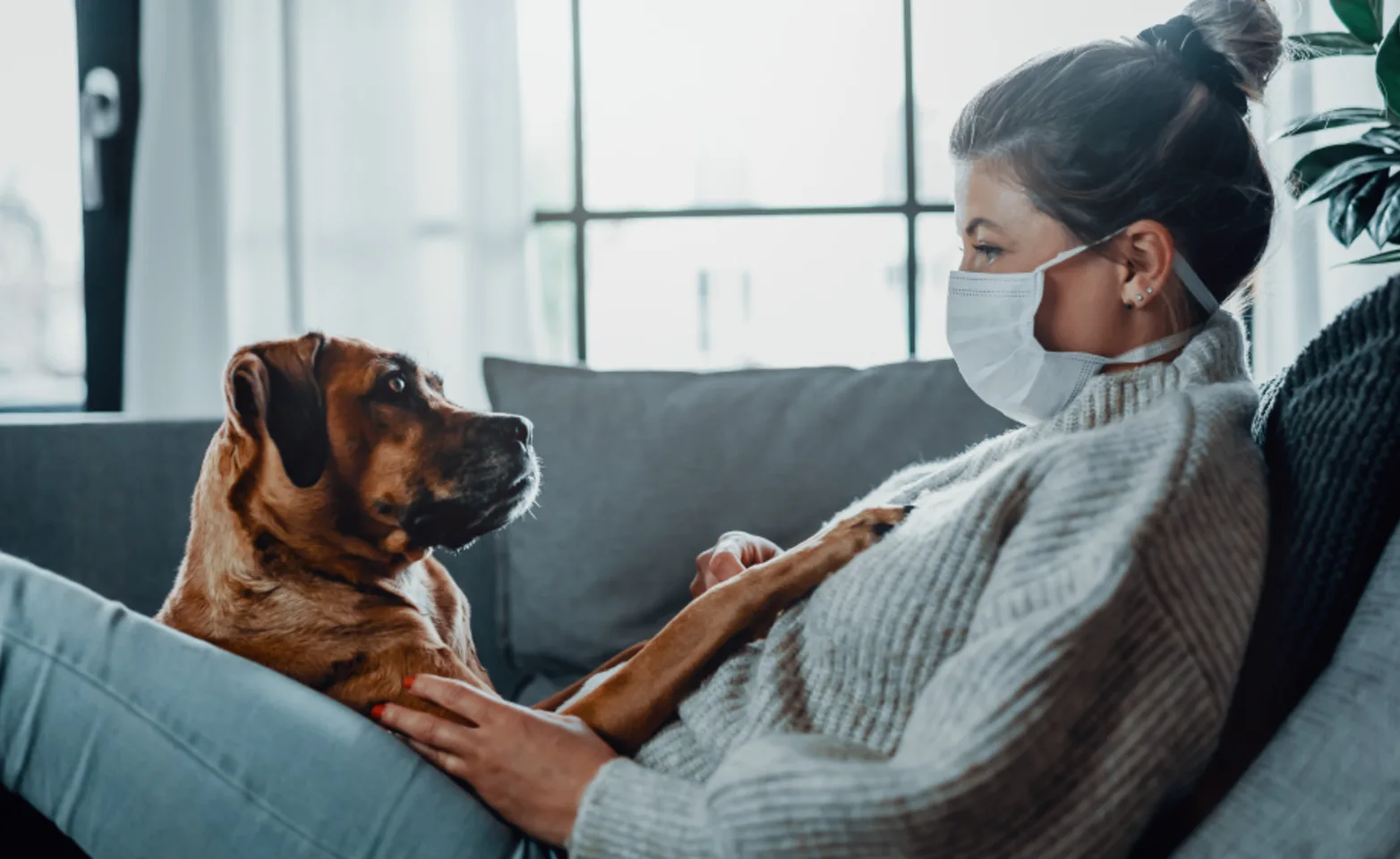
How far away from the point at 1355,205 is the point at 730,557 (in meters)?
1.29

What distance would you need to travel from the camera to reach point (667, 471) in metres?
1.52

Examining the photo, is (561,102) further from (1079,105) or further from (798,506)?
(1079,105)

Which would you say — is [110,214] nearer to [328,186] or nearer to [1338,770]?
[328,186]

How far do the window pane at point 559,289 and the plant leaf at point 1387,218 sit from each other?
1742 millimetres

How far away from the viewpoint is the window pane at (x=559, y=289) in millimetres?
2744

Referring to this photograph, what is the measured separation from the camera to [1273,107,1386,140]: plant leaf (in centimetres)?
179

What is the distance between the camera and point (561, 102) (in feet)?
8.88

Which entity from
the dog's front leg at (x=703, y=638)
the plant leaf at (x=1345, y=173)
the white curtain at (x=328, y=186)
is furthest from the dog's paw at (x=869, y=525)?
the white curtain at (x=328, y=186)

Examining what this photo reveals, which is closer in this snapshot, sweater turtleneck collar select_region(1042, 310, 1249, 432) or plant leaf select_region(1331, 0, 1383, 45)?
sweater turtleneck collar select_region(1042, 310, 1249, 432)

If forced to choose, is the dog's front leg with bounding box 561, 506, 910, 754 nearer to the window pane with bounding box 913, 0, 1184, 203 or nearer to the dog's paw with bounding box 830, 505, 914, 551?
the dog's paw with bounding box 830, 505, 914, 551

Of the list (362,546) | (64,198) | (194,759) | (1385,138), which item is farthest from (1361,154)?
(64,198)

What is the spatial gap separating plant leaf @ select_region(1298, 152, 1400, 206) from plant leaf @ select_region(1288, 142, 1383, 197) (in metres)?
0.04

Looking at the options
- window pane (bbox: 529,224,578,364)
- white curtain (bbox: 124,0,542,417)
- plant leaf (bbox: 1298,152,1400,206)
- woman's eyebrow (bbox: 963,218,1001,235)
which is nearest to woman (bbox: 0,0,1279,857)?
woman's eyebrow (bbox: 963,218,1001,235)

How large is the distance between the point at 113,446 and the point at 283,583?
0.78m
